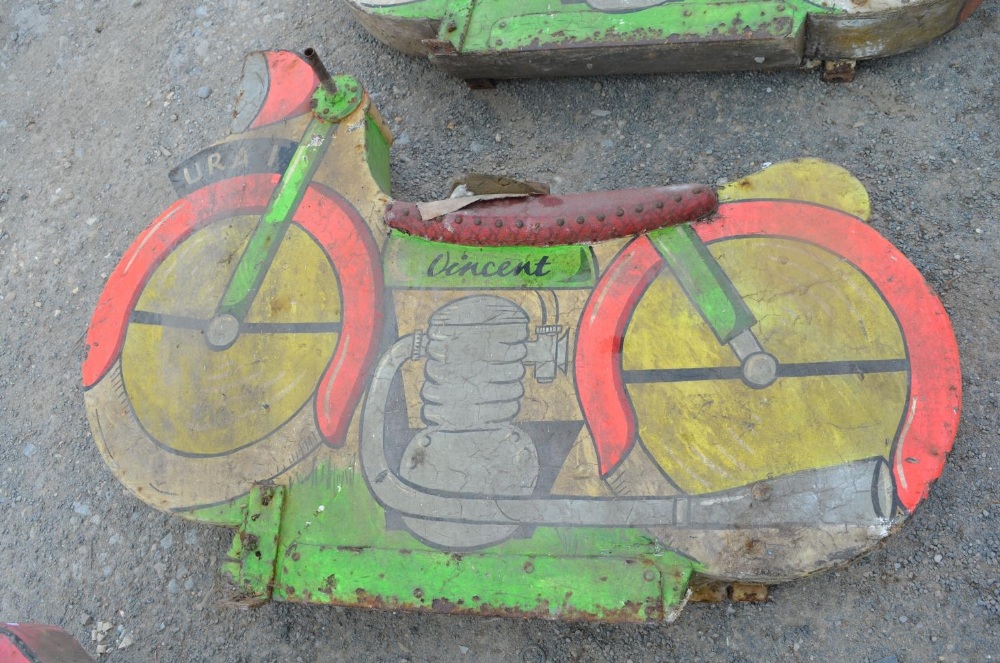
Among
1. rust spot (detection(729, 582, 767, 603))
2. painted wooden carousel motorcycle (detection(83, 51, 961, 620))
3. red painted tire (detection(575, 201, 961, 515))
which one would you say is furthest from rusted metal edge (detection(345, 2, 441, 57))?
rust spot (detection(729, 582, 767, 603))

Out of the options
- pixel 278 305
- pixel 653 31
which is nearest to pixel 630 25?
pixel 653 31

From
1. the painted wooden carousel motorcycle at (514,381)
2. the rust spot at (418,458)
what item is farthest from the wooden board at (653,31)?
the rust spot at (418,458)

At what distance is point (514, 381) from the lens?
7.50ft

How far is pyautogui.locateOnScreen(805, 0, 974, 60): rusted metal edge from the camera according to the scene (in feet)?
8.30

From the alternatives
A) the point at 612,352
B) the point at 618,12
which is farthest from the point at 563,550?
the point at 618,12

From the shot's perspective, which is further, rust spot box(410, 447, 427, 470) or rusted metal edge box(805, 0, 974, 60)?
rusted metal edge box(805, 0, 974, 60)

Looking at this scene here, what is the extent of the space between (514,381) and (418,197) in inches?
38.7

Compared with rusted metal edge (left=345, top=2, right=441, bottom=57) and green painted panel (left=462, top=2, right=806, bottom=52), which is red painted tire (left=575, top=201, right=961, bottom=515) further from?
rusted metal edge (left=345, top=2, right=441, bottom=57)

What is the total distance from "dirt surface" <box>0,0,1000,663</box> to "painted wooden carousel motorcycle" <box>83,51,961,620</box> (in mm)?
432

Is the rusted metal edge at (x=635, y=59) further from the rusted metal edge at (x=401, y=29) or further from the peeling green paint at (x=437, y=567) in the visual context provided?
the peeling green paint at (x=437, y=567)

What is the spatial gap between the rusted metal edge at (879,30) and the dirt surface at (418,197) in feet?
0.42

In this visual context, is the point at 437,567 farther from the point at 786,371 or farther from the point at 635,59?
the point at 635,59

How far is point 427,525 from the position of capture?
2.21 metres

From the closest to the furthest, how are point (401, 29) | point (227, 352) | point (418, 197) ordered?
point (227, 352) < point (401, 29) < point (418, 197)
